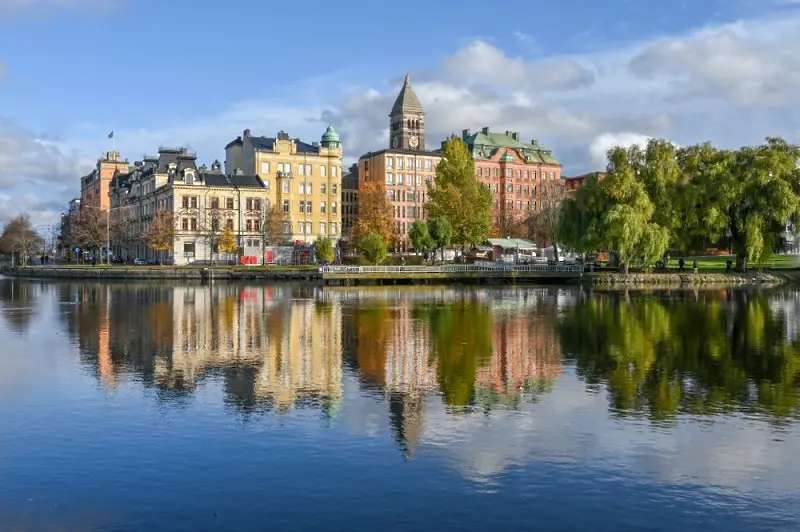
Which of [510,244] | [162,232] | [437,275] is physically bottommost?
[437,275]

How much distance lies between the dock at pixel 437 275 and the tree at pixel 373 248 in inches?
186

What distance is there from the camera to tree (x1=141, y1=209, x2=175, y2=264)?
108750mm

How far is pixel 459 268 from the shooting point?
9294cm

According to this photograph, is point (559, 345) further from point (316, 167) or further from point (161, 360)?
point (316, 167)

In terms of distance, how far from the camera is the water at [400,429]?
1433cm

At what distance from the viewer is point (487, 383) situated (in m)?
25.3

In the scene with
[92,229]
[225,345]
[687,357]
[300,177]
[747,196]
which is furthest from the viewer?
[92,229]

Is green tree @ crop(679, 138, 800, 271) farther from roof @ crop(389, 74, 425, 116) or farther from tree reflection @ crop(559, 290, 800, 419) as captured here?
roof @ crop(389, 74, 425, 116)

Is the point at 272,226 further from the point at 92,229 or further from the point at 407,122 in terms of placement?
the point at 407,122

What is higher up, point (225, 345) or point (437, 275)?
point (437, 275)

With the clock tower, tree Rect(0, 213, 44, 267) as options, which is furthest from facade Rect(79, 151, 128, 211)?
the clock tower

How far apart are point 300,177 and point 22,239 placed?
5498 centimetres

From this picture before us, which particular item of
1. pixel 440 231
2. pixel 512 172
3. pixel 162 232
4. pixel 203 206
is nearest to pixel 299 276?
pixel 440 231

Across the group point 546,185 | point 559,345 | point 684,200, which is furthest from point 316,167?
point 559,345
